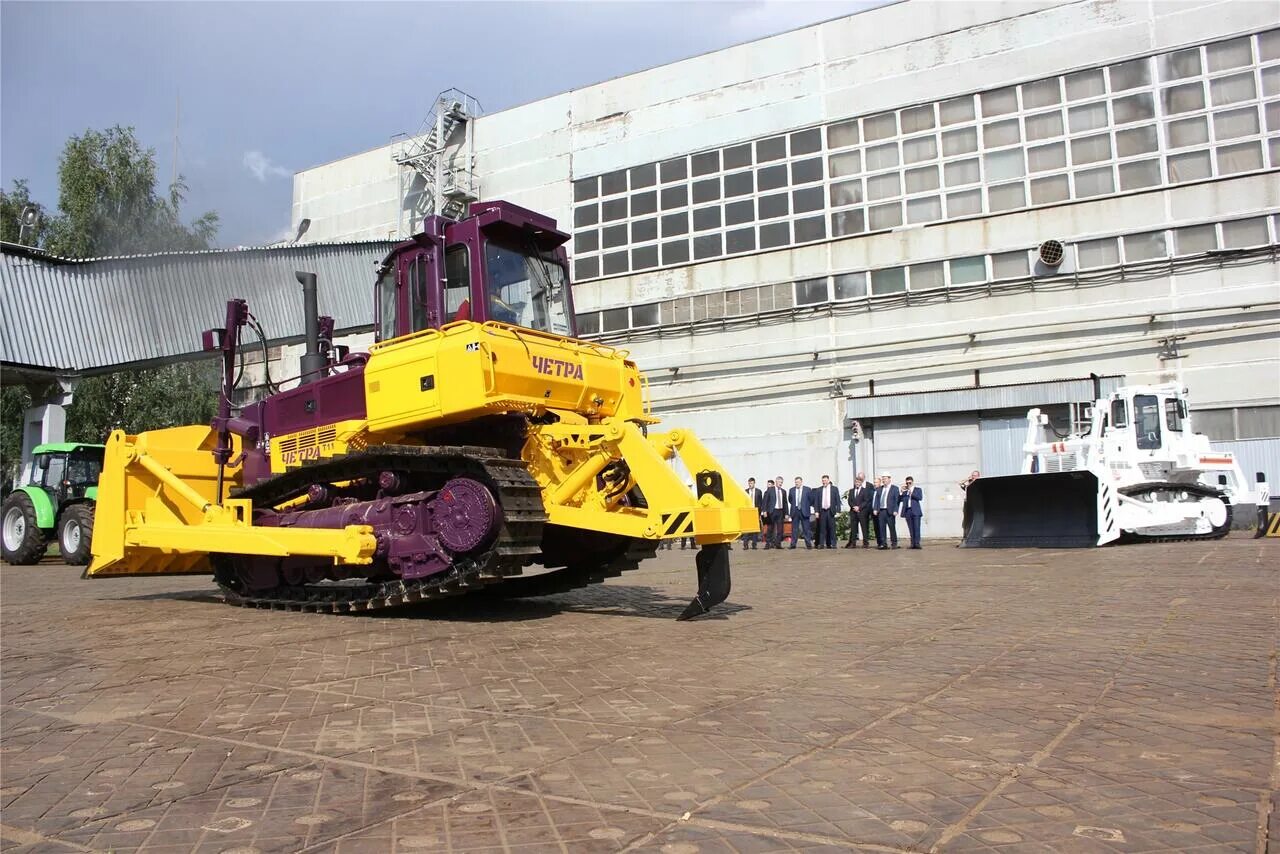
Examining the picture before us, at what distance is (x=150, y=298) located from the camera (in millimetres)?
23016

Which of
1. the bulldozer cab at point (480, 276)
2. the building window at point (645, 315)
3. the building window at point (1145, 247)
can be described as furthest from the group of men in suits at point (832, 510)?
the bulldozer cab at point (480, 276)

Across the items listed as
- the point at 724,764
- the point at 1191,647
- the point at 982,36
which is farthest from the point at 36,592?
the point at 982,36

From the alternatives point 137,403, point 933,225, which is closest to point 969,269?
point 933,225

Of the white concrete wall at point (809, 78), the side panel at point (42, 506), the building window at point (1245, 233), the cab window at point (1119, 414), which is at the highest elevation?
the white concrete wall at point (809, 78)

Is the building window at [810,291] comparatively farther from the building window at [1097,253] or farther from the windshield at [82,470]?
the windshield at [82,470]

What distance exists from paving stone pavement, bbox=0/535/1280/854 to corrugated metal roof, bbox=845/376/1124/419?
15.1 metres

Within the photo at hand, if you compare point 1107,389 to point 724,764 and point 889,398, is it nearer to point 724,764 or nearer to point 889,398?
point 889,398

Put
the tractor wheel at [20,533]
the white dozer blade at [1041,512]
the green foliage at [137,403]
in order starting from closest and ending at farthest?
the white dozer blade at [1041,512] → the tractor wheel at [20,533] → the green foliage at [137,403]

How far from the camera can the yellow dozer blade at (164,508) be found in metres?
9.29

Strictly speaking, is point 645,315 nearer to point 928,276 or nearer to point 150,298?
point 928,276

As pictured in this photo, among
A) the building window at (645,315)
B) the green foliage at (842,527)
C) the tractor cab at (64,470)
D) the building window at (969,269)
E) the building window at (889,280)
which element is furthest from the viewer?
the building window at (645,315)

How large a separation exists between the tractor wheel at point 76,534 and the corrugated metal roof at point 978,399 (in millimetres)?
17788

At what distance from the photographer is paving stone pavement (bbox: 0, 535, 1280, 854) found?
2855mm

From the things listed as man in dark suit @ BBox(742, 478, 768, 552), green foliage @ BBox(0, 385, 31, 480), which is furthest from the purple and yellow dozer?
green foliage @ BBox(0, 385, 31, 480)
